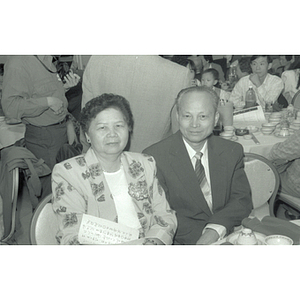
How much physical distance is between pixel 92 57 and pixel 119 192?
0.60m

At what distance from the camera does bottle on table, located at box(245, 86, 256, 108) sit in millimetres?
2754

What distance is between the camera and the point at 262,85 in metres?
2.76

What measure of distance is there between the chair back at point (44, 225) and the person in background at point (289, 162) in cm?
133

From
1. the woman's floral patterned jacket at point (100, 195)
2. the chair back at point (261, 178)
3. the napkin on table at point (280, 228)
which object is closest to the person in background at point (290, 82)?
the chair back at point (261, 178)

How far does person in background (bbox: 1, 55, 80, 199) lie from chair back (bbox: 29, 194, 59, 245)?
0.31m

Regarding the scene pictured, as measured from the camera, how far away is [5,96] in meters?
1.68

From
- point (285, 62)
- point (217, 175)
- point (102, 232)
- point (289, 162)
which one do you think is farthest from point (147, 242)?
point (285, 62)

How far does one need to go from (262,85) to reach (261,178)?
3.38 ft

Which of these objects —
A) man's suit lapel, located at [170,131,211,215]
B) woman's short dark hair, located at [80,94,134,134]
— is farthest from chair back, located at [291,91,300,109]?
woman's short dark hair, located at [80,94,134,134]

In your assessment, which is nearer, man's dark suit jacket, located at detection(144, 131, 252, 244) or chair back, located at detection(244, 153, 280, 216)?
man's dark suit jacket, located at detection(144, 131, 252, 244)

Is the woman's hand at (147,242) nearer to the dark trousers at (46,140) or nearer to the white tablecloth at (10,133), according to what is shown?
the dark trousers at (46,140)

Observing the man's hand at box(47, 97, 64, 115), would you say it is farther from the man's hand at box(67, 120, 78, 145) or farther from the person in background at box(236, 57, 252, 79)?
the person in background at box(236, 57, 252, 79)

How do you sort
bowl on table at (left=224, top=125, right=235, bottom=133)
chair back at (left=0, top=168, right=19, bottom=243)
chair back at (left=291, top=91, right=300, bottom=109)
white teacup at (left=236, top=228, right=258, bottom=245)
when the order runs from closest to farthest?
white teacup at (left=236, top=228, right=258, bottom=245) < chair back at (left=0, top=168, right=19, bottom=243) < bowl on table at (left=224, top=125, right=235, bottom=133) < chair back at (left=291, top=91, right=300, bottom=109)

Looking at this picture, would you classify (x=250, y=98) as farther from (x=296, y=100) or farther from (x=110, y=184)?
(x=110, y=184)
